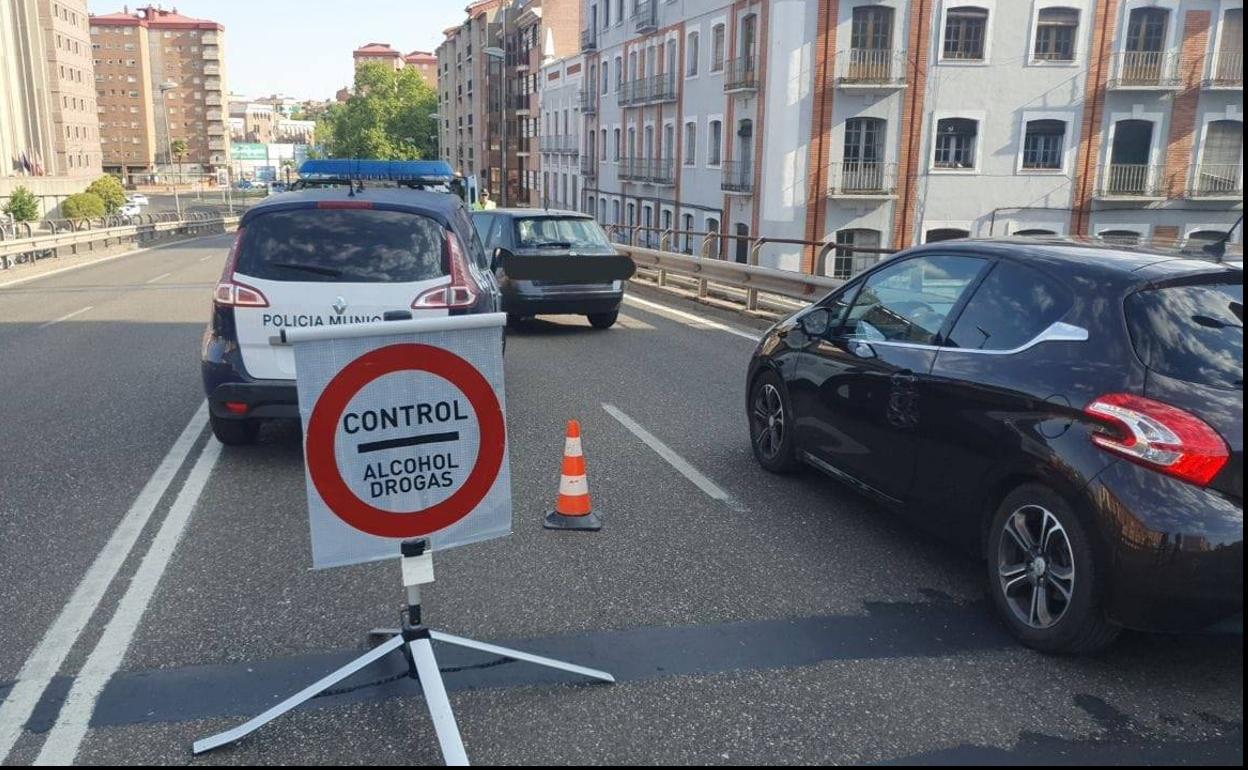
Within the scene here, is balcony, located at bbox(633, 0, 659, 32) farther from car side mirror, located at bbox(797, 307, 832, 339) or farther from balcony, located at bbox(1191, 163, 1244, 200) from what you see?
car side mirror, located at bbox(797, 307, 832, 339)

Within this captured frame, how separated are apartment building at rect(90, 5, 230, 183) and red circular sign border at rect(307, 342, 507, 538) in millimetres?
143068

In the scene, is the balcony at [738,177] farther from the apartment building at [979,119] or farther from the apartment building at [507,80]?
A: the apartment building at [507,80]

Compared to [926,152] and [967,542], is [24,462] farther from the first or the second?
[926,152]

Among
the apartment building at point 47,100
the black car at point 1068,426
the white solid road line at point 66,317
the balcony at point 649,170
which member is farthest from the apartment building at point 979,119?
the apartment building at point 47,100

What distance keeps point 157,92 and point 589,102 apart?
116m

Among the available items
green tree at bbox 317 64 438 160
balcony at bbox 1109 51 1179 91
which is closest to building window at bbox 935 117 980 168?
balcony at bbox 1109 51 1179 91

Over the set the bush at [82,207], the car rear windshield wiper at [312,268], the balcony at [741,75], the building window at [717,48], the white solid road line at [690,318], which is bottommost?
the bush at [82,207]

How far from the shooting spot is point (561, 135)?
6256 centimetres

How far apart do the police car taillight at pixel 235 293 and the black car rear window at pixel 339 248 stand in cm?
8

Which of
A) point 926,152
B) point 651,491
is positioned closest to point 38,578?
point 651,491

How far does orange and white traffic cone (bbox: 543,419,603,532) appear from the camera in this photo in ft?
17.9

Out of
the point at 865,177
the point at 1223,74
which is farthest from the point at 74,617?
the point at 1223,74

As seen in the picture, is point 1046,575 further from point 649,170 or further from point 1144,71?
point 649,170

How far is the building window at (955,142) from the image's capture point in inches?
1332
